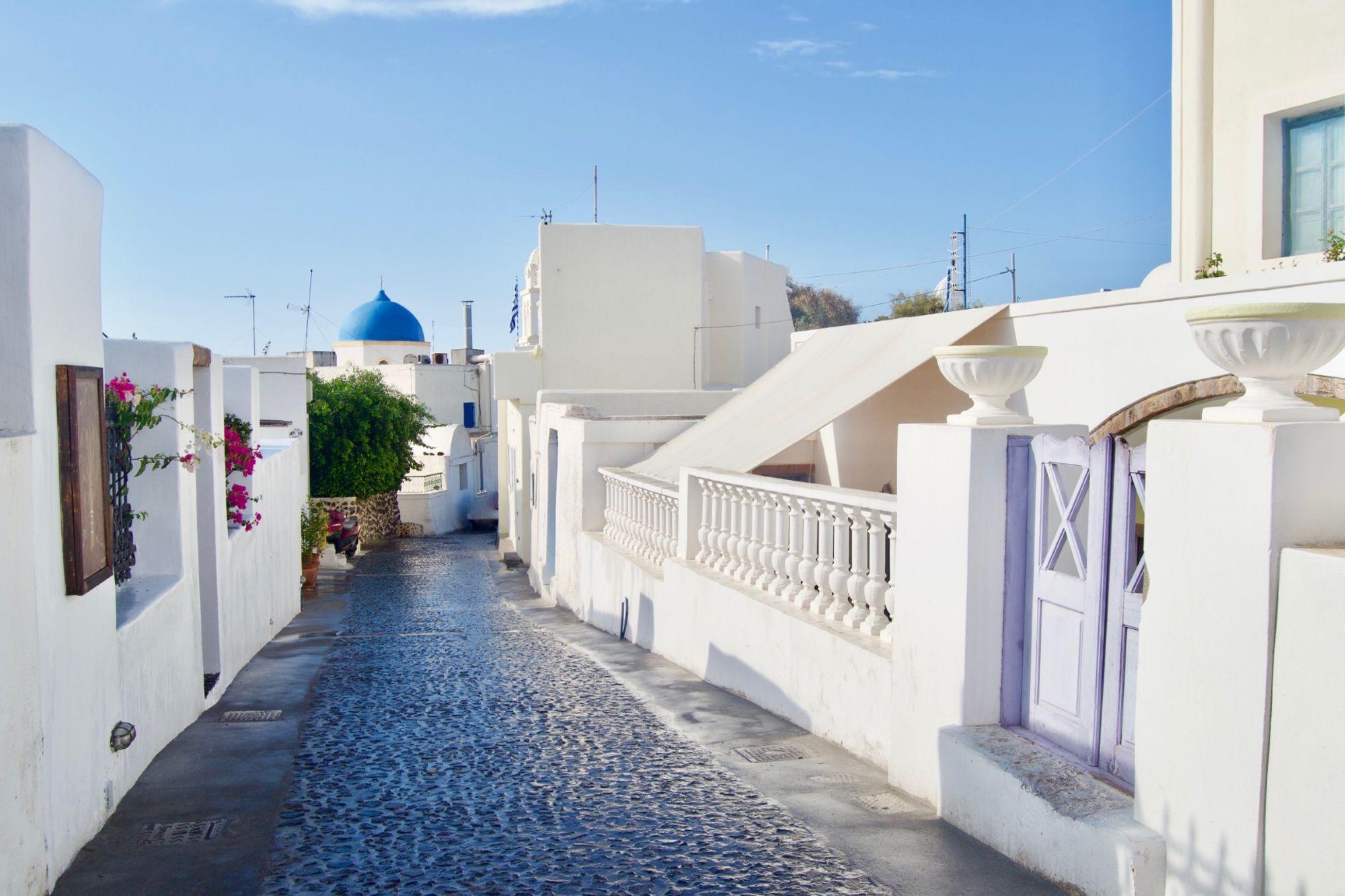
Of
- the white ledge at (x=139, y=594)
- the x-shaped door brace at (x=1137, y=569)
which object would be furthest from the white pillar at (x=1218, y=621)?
the white ledge at (x=139, y=594)

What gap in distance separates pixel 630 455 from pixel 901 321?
10.0ft

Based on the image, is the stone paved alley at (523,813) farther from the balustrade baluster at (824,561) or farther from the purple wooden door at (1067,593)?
the balustrade baluster at (824,561)

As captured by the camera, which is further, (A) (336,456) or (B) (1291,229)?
(A) (336,456)

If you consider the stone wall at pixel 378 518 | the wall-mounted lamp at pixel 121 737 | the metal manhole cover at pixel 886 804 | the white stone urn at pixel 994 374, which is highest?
the white stone urn at pixel 994 374

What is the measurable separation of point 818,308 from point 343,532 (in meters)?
34.9

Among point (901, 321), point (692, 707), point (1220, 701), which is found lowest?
point (692, 707)

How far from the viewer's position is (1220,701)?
3041mm

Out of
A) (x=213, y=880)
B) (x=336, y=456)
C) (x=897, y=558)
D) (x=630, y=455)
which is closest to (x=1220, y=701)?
(x=897, y=558)

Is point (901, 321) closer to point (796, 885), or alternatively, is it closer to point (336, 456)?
point (796, 885)

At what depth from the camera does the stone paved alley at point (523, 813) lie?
3.84 meters

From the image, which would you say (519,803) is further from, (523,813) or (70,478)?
(70,478)

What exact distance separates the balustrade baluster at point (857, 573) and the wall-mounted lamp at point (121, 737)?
3.39 meters

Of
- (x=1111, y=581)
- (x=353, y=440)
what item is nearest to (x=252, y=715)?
(x=1111, y=581)

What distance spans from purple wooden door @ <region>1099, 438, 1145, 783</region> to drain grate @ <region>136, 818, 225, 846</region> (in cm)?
342
